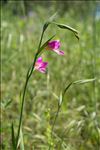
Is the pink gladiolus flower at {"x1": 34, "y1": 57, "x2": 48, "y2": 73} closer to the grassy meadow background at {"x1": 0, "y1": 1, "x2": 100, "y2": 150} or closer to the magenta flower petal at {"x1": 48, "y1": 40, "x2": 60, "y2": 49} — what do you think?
the magenta flower petal at {"x1": 48, "y1": 40, "x2": 60, "y2": 49}

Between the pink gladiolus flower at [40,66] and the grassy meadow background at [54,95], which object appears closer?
the pink gladiolus flower at [40,66]

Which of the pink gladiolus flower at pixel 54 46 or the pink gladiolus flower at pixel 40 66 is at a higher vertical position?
the pink gladiolus flower at pixel 54 46

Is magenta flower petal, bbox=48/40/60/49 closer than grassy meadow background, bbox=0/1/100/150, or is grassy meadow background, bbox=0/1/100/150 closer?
magenta flower petal, bbox=48/40/60/49

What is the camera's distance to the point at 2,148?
180 centimetres

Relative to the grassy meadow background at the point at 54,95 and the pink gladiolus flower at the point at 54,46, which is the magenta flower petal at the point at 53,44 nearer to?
the pink gladiolus flower at the point at 54,46

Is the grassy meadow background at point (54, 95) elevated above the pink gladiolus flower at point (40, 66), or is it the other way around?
the pink gladiolus flower at point (40, 66)

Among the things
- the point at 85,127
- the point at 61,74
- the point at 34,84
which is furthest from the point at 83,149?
the point at 61,74

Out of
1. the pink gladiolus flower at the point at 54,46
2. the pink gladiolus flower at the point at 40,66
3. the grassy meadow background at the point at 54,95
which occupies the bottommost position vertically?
the grassy meadow background at the point at 54,95

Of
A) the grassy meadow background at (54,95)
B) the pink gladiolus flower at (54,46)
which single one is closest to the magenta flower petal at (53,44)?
the pink gladiolus flower at (54,46)

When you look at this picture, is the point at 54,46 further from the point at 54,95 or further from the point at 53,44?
the point at 54,95

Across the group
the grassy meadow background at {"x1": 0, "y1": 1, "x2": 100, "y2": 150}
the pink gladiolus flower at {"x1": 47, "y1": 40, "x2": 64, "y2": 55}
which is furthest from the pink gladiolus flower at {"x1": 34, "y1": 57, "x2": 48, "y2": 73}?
the grassy meadow background at {"x1": 0, "y1": 1, "x2": 100, "y2": 150}

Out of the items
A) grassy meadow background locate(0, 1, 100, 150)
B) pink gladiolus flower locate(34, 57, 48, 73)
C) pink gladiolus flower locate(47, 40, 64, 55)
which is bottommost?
grassy meadow background locate(0, 1, 100, 150)

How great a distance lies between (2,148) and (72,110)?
25.4 inches

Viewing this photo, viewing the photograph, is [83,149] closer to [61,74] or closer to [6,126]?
[6,126]
